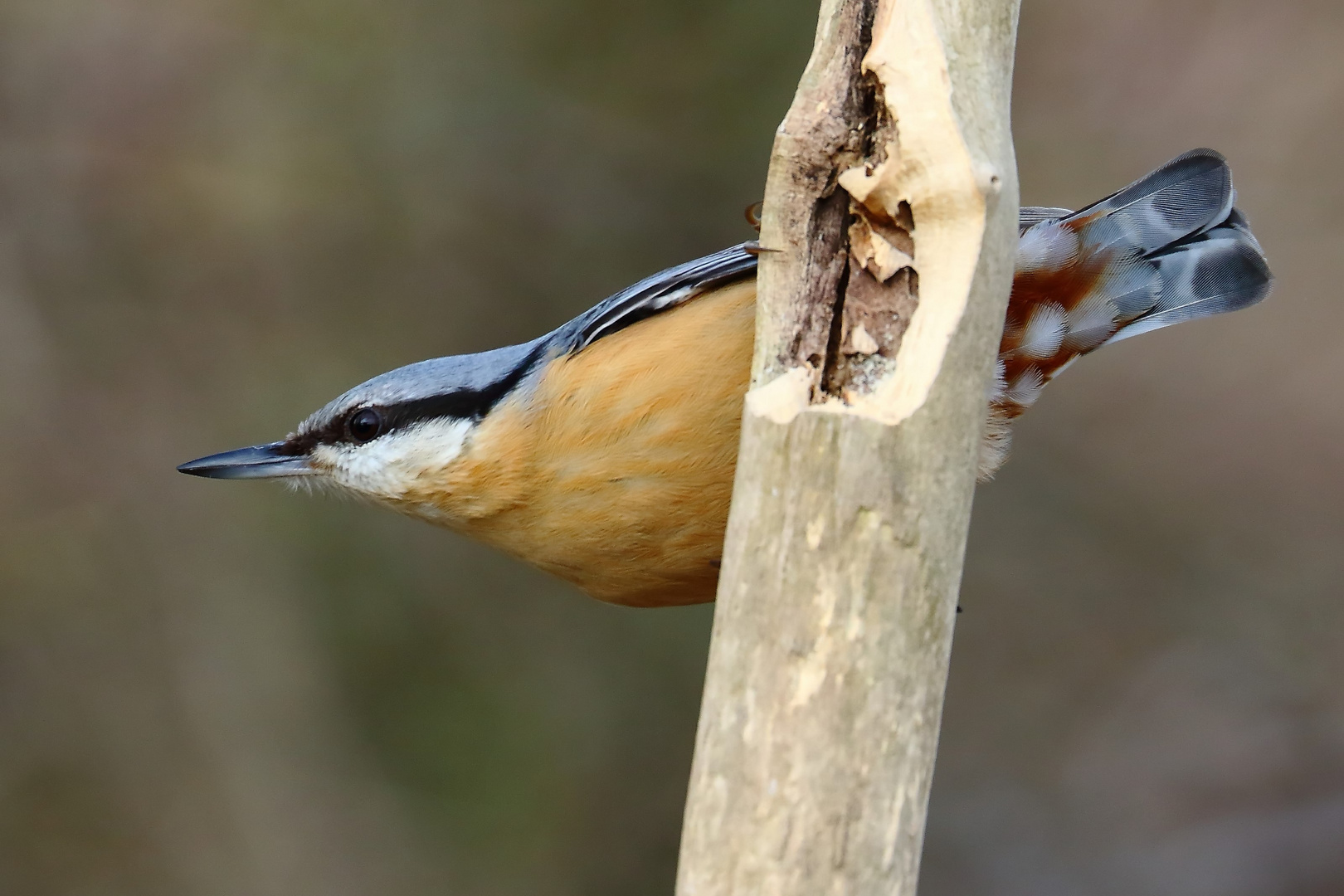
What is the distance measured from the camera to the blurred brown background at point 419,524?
12.3 ft

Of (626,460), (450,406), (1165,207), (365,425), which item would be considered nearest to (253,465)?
(365,425)

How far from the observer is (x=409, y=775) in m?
3.81

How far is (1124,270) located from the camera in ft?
6.57

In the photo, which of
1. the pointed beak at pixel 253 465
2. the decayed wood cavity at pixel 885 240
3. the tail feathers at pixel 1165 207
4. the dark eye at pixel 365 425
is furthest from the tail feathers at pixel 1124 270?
the pointed beak at pixel 253 465

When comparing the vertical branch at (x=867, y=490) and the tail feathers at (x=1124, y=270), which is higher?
the tail feathers at (x=1124, y=270)

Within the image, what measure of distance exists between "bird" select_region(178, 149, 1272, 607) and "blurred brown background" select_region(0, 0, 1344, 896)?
1.80 meters

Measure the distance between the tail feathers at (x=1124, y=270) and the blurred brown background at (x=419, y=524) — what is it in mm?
1969

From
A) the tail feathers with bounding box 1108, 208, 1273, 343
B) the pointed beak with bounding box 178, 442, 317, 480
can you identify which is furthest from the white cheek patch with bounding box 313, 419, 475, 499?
the tail feathers with bounding box 1108, 208, 1273, 343

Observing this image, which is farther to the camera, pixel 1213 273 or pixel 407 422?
pixel 407 422

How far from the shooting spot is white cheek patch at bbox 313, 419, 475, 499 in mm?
2113

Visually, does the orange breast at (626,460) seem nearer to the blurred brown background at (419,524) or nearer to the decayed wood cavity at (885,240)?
the decayed wood cavity at (885,240)

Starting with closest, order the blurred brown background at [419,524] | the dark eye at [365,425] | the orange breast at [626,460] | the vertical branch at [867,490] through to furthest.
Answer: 1. the vertical branch at [867,490]
2. the orange breast at [626,460]
3. the dark eye at [365,425]
4. the blurred brown background at [419,524]

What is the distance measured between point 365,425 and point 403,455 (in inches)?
4.7

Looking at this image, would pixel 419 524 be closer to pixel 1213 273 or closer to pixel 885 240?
pixel 1213 273
